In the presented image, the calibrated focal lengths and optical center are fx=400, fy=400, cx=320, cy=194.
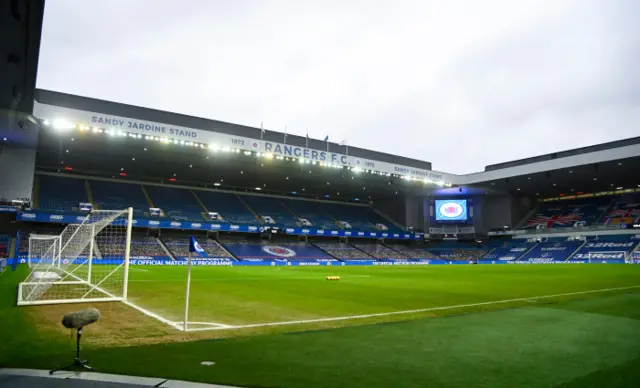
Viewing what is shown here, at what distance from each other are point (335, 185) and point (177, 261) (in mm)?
24924

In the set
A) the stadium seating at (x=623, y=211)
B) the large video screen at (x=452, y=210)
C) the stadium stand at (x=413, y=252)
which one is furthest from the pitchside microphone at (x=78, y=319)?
the stadium seating at (x=623, y=211)

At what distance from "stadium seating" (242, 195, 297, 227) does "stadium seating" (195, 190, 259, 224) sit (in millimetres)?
1753

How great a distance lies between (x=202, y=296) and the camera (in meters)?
14.2

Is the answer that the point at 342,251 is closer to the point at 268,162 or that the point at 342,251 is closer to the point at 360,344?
the point at 268,162

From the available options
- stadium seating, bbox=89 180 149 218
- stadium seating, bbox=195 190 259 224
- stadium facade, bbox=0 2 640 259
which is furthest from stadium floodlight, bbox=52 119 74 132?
stadium seating, bbox=195 190 259 224

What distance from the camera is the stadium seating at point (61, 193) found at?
41.8 m

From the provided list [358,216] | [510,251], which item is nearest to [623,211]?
[510,251]

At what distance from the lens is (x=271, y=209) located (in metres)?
60.2

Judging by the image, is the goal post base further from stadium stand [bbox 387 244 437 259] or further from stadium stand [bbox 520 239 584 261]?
stadium stand [bbox 520 239 584 261]

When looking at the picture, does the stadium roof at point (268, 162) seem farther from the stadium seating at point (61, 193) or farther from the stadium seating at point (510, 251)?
the stadium seating at point (510, 251)

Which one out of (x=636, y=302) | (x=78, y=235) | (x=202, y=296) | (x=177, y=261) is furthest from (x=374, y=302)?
(x=177, y=261)

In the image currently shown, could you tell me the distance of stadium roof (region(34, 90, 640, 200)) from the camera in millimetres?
35375

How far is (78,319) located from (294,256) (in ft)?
152

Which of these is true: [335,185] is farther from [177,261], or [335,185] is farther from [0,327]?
[0,327]
